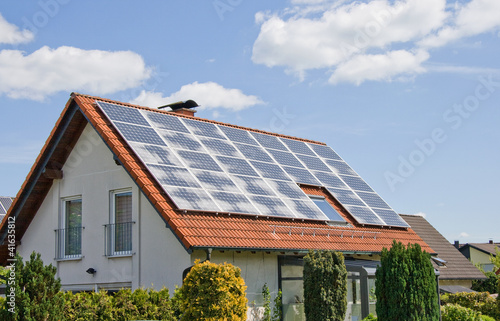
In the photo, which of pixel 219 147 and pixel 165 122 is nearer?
pixel 165 122

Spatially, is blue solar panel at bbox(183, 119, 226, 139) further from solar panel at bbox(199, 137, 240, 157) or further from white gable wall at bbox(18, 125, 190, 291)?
white gable wall at bbox(18, 125, 190, 291)

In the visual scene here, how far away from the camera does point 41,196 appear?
20828 millimetres

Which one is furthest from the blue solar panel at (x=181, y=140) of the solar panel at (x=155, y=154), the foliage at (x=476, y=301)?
the foliage at (x=476, y=301)

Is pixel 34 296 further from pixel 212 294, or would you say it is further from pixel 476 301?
pixel 476 301

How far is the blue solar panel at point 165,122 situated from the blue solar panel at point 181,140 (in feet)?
1.05

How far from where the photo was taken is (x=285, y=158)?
2256 cm

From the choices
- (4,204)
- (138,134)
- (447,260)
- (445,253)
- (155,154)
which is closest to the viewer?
(155,154)

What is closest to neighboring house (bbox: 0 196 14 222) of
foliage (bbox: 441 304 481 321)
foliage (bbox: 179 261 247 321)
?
foliage (bbox: 179 261 247 321)

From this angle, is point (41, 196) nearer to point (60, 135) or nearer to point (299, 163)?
point (60, 135)

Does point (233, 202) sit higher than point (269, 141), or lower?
lower

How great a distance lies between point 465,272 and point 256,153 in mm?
19746

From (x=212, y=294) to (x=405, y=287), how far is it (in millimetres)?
5210

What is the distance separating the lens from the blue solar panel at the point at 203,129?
2078 centimetres

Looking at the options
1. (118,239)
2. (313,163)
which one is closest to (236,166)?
(118,239)
